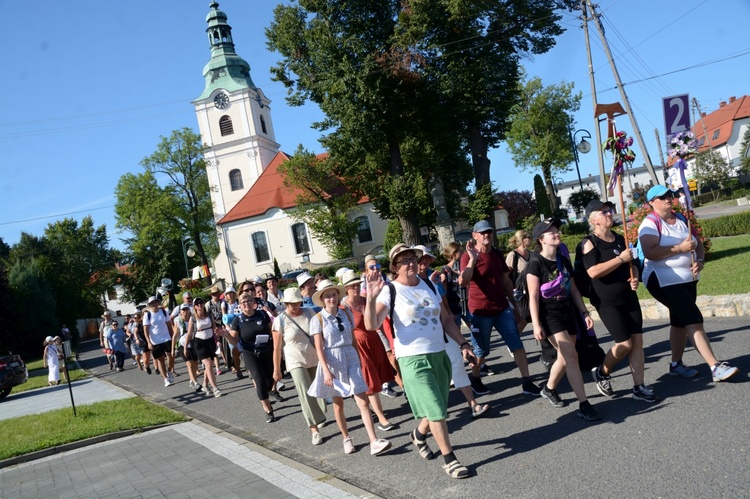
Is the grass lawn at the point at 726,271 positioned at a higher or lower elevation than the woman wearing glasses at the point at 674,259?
lower

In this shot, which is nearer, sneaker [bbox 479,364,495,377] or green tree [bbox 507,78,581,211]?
sneaker [bbox 479,364,495,377]

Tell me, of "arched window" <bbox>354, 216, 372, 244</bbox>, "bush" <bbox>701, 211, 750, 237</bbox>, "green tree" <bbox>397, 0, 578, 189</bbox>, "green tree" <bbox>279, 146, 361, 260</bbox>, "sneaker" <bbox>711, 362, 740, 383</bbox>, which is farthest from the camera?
"arched window" <bbox>354, 216, 372, 244</bbox>

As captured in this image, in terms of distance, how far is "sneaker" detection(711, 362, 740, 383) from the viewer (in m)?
6.33

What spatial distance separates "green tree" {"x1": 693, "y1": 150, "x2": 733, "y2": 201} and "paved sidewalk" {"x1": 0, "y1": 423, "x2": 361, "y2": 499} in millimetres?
52870

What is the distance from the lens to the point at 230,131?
2468 inches

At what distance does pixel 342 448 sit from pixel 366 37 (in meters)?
28.9

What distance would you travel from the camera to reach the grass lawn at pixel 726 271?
11.3 metres

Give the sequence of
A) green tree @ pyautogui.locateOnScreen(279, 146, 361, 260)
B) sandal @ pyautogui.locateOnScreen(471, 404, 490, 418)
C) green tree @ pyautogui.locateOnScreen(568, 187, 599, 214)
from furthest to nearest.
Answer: green tree @ pyautogui.locateOnScreen(279, 146, 361, 260) → green tree @ pyautogui.locateOnScreen(568, 187, 599, 214) → sandal @ pyautogui.locateOnScreen(471, 404, 490, 418)

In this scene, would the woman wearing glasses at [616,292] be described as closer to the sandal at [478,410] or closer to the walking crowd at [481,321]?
the walking crowd at [481,321]

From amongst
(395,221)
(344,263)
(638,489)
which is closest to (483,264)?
(638,489)

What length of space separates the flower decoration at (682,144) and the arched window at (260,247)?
50970 millimetres

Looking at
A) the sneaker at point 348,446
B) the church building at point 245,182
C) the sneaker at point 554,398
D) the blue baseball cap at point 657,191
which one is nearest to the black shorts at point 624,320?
the sneaker at point 554,398

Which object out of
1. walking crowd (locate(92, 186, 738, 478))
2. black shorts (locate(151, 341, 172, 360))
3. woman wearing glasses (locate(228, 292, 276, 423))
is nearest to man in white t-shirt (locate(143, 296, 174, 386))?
black shorts (locate(151, 341, 172, 360))

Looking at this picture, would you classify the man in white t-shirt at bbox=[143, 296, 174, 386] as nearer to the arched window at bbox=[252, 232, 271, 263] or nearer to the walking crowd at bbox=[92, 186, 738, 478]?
the walking crowd at bbox=[92, 186, 738, 478]
